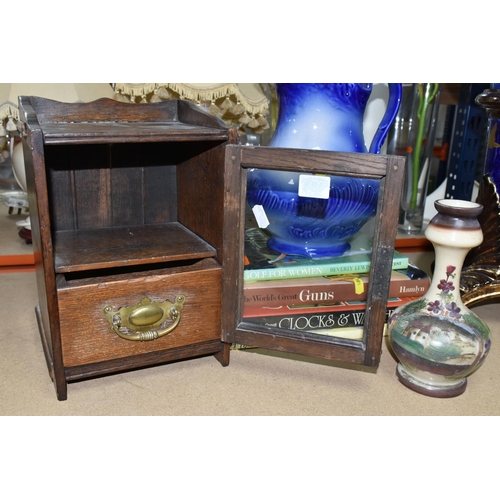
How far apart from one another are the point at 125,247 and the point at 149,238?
70 mm

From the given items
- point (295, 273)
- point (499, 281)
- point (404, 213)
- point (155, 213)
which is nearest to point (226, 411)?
point (295, 273)

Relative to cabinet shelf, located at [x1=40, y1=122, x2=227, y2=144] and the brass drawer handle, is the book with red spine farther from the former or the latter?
cabinet shelf, located at [x1=40, y1=122, x2=227, y2=144]

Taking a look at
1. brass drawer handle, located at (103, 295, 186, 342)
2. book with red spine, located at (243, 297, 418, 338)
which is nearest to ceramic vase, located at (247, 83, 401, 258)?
book with red spine, located at (243, 297, 418, 338)

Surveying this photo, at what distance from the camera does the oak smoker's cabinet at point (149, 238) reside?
79 centimetres

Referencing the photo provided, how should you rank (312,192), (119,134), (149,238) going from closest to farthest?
(119,134)
(312,192)
(149,238)

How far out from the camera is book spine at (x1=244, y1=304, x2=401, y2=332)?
0.93m

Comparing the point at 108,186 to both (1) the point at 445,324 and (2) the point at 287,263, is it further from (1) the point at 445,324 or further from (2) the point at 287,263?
(1) the point at 445,324

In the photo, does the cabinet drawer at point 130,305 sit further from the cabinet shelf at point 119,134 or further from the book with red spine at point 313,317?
the cabinet shelf at point 119,134

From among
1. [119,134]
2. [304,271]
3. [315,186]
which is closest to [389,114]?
[315,186]

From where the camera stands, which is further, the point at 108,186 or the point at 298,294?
the point at 108,186

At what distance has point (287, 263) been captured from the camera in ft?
3.21

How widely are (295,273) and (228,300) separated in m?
0.14

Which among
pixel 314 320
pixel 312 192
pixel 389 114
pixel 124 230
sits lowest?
pixel 314 320

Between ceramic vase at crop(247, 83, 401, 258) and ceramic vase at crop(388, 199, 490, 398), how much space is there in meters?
0.14
